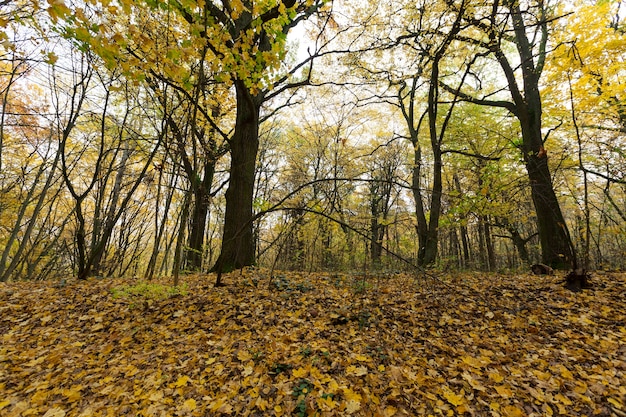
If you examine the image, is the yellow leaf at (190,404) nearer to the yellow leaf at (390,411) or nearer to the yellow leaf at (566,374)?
the yellow leaf at (390,411)

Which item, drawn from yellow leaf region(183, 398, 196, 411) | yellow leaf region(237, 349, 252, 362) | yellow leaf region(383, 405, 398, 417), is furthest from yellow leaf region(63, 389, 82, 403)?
yellow leaf region(383, 405, 398, 417)

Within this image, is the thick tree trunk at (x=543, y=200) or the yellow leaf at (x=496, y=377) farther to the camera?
the thick tree trunk at (x=543, y=200)

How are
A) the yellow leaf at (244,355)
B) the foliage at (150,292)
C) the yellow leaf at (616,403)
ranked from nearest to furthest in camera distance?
the yellow leaf at (616,403)
the yellow leaf at (244,355)
the foliage at (150,292)

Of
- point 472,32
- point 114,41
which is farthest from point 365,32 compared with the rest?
point 114,41

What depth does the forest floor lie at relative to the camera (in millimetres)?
2613

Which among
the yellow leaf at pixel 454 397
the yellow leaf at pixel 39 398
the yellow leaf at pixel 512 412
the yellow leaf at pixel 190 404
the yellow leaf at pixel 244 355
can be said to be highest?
the yellow leaf at pixel 244 355

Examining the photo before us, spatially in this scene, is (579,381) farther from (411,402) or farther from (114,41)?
(114,41)

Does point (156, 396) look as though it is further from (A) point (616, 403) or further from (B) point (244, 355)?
(A) point (616, 403)

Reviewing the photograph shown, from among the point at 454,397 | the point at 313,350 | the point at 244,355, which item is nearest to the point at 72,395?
the point at 244,355

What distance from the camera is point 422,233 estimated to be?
31.9 feet

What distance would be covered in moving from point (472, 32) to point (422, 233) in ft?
19.9

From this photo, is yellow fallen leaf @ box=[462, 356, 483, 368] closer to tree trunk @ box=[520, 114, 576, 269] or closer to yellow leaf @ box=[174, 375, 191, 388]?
yellow leaf @ box=[174, 375, 191, 388]

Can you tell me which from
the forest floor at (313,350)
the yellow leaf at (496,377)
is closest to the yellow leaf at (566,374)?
the forest floor at (313,350)

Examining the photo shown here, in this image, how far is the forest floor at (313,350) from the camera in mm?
2613
